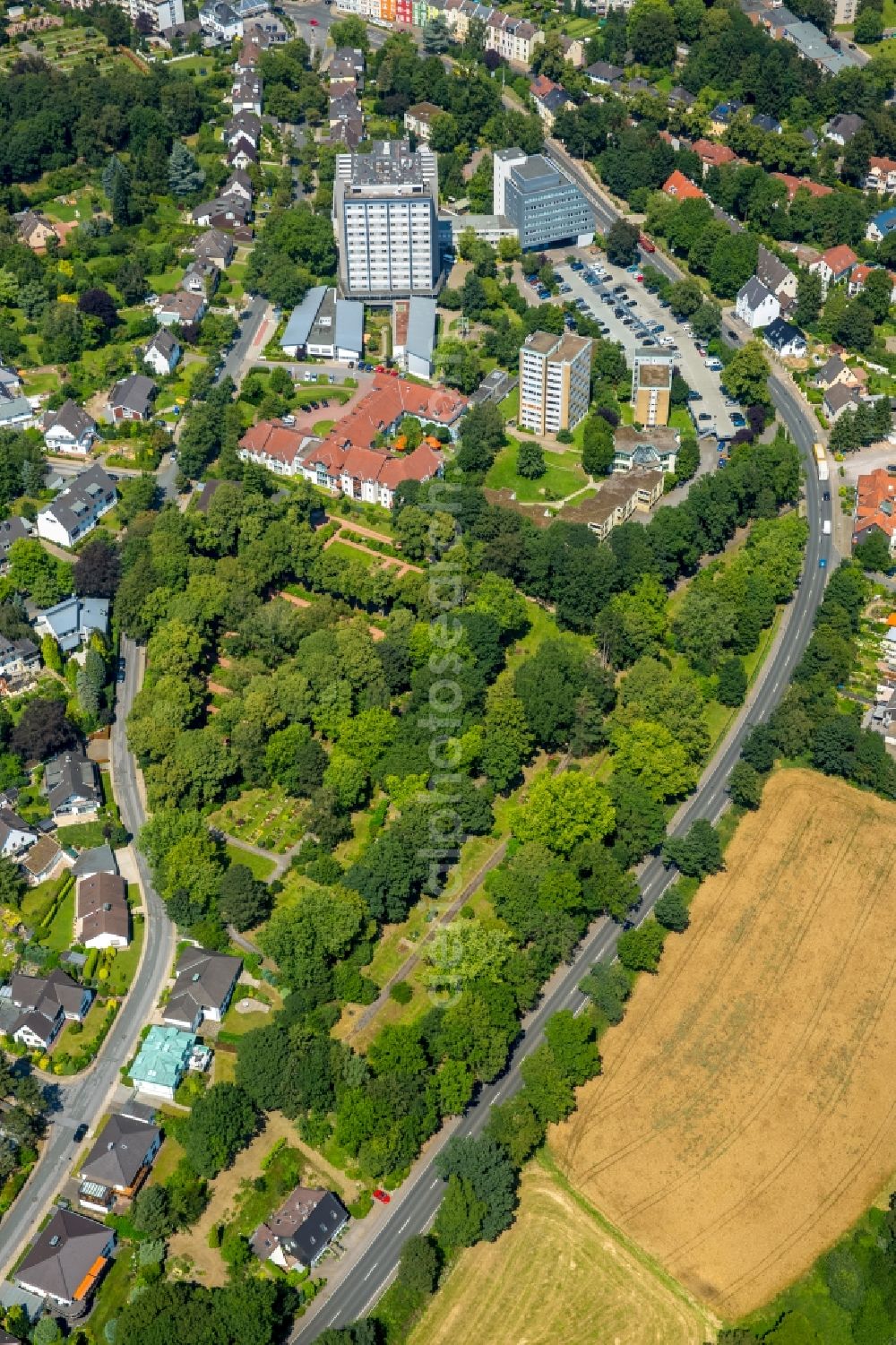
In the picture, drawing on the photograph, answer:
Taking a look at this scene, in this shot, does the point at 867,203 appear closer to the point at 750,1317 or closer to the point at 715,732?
the point at 715,732

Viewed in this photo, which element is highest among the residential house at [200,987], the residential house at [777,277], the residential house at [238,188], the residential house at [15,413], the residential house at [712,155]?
the residential house at [712,155]

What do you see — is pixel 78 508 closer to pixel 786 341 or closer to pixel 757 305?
pixel 786 341

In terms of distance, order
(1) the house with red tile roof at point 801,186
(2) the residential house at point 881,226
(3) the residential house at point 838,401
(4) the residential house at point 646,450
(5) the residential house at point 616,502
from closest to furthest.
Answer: (5) the residential house at point 616,502, (4) the residential house at point 646,450, (3) the residential house at point 838,401, (2) the residential house at point 881,226, (1) the house with red tile roof at point 801,186

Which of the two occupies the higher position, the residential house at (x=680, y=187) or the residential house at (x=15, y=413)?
the residential house at (x=680, y=187)

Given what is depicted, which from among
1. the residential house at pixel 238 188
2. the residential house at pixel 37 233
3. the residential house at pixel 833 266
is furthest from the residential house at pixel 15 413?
the residential house at pixel 833 266

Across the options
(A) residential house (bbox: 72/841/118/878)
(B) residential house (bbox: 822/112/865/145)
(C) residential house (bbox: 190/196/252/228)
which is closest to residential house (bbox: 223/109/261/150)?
(C) residential house (bbox: 190/196/252/228)

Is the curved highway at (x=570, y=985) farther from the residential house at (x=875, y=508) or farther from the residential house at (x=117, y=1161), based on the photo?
the residential house at (x=117, y=1161)
